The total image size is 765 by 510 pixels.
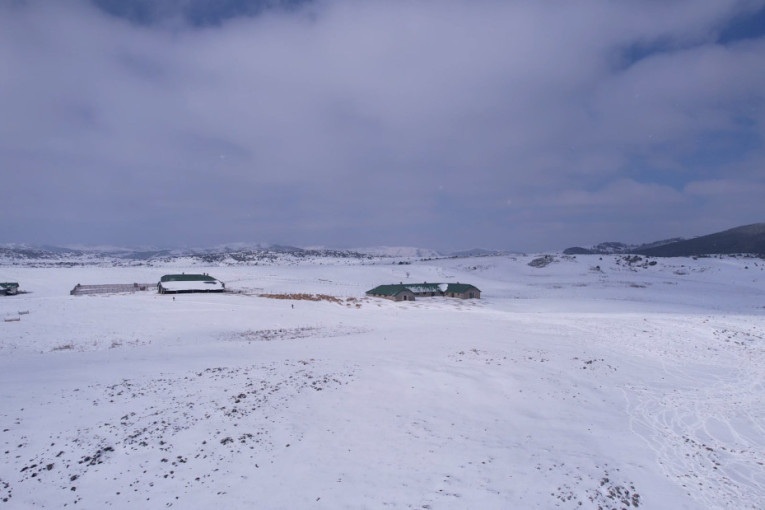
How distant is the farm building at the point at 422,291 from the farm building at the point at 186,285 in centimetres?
2885

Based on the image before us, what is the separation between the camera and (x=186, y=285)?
213 feet

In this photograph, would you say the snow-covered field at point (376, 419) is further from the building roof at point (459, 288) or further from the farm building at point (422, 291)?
the building roof at point (459, 288)

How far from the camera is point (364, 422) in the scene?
515 inches

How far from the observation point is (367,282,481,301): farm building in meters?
72.3

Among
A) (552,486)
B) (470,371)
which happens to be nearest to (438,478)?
(552,486)

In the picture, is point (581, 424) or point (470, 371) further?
point (470, 371)

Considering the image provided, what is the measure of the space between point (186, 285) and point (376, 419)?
61.1 m

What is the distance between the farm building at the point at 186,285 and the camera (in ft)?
205

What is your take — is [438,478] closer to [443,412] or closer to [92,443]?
[443,412]

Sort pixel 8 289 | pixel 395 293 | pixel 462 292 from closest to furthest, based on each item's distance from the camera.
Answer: pixel 8 289
pixel 395 293
pixel 462 292

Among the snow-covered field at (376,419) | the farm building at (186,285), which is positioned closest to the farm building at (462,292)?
the farm building at (186,285)

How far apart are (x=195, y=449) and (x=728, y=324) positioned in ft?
150

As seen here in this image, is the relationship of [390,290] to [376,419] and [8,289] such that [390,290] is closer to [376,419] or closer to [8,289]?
[376,419]

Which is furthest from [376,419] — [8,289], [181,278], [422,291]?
[8,289]
